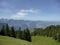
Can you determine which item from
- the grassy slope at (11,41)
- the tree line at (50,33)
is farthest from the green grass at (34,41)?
the tree line at (50,33)

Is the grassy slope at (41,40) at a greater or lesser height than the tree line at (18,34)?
lesser

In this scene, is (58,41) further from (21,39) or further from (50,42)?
(21,39)

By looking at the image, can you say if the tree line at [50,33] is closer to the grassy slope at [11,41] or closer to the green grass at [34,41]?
the green grass at [34,41]

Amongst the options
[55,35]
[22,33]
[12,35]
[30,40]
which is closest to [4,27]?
[12,35]

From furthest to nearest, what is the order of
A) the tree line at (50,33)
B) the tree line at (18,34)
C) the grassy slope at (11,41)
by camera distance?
the tree line at (18,34), the grassy slope at (11,41), the tree line at (50,33)

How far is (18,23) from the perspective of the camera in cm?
1528

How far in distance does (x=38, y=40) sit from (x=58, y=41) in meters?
1.66

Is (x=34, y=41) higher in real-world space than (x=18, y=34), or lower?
lower

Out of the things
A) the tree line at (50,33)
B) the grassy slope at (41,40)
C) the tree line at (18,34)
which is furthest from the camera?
the tree line at (18,34)

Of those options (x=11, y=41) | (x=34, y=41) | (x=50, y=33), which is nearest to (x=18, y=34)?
(x=11, y=41)

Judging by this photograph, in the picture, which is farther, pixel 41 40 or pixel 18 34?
pixel 18 34

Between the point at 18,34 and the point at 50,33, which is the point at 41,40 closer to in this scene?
the point at 50,33

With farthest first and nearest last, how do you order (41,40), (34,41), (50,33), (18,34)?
(18,34) < (34,41) < (41,40) < (50,33)

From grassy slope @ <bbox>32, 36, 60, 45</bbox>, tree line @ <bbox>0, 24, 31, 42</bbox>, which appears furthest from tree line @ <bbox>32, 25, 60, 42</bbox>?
tree line @ <bbox>0, 24, 31, 42</bbox>
